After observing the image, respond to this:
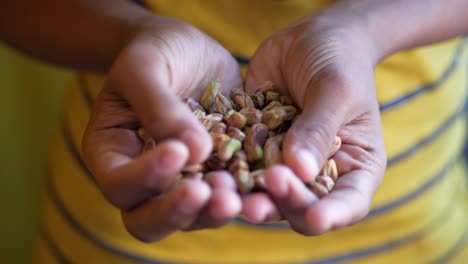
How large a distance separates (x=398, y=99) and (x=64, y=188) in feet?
1.36

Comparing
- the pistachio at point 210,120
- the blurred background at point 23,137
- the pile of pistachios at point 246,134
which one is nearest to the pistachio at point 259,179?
the pile of pistachios at point 246,134

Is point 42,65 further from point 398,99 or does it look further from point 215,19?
point 398,99

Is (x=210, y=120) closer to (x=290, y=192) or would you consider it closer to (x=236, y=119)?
(x=236, y=119)

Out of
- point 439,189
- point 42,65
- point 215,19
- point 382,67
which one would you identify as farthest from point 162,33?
point 42,65

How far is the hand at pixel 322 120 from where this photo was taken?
0.43m

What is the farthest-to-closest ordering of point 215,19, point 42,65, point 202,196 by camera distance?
point 42,65 → point 215,19 → point 202,196

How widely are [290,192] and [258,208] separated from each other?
1.1 inches

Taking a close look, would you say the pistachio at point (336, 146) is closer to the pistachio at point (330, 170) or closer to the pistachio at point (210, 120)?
the pistachio at point (330, 170)

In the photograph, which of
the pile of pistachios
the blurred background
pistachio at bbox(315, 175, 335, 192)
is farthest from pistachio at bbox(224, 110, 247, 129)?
the blurred background

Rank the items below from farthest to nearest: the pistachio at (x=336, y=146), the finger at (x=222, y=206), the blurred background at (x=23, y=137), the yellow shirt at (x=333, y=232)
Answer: the blurred background at (x=23, y=137)
the yellow shirt at (x=333, y=232)
the pistachio at (x=336, y=146)
the finger at (x=222, y=206)

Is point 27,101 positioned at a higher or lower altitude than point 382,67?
lower

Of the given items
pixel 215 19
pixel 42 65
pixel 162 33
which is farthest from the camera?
pixel 42 65

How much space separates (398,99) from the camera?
2.27 feet

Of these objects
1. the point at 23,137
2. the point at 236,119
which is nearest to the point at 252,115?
the point at 236,119
